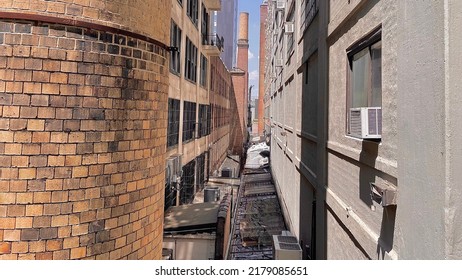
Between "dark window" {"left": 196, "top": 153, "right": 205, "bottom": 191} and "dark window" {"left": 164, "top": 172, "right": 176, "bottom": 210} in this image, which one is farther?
"dark window" {"left": 196, "top": 153, "right": 205, "bottom": 191}

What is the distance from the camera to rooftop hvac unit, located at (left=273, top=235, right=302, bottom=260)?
7328 millimetres

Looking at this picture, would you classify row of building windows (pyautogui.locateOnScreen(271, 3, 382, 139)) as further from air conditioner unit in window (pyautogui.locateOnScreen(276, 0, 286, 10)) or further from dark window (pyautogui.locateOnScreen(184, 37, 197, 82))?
air conditioner unit in window (pyautogui.locateOnScreen(276, 0, 286, 10))

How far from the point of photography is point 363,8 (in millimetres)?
4691

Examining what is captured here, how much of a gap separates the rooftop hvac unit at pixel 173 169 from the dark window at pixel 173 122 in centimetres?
59

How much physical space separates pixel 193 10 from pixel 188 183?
852 centimetres

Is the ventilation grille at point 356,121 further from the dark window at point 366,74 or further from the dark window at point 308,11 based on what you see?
the dark window at point 308,11

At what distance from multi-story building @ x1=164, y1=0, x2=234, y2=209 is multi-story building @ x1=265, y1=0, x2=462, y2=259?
5.79 meters

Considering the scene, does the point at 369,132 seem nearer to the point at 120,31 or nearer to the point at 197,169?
the point at 120,31

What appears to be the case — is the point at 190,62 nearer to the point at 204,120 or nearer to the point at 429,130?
the point at 204,120

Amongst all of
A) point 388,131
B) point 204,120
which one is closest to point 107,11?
point 388,131

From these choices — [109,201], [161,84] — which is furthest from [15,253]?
[161,84]

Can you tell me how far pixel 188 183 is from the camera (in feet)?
48.2

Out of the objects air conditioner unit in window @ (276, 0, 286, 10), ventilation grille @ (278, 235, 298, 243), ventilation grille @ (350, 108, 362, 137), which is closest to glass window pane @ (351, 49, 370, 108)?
ventilation grille @ (350, 108, 362, 137)

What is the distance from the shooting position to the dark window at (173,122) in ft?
36.5
